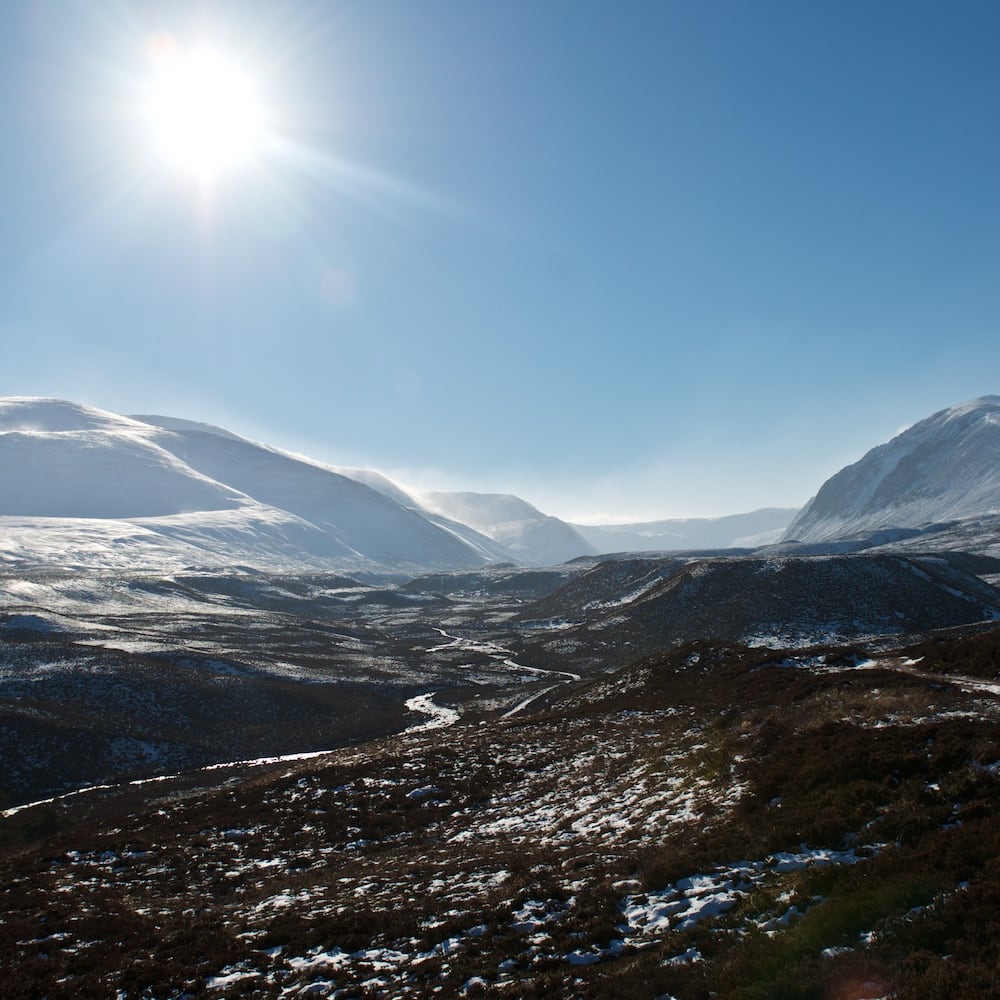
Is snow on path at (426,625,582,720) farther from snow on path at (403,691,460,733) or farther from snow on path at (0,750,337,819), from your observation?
snow on path at (0,750,337,819)

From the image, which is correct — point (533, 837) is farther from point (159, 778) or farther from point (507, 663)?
point (507, 663)

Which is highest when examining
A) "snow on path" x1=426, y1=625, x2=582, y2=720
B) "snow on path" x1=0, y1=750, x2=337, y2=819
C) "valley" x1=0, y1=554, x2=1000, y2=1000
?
"valley" x1=0, y1=554, x2=1000, y2=1000

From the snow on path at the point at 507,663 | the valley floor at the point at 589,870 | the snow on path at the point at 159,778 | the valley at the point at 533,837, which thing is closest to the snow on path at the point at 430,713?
the snow on path at the point at 507,663

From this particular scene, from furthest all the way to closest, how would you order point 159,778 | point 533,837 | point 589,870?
point 159,778 → point 533,837 → point 589,870

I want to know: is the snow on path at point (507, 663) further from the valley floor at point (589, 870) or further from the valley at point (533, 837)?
the valley floor at point (589, 870)

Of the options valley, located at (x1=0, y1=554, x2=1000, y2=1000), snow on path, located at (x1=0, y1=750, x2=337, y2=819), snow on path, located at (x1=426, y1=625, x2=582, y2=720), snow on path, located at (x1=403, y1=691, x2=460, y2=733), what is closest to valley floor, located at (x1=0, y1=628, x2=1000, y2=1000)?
valley, located at (x1=0, y1=554, x2=1000, y2=1000)

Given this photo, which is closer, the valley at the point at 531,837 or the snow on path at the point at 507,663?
the valley at the point at 531,837

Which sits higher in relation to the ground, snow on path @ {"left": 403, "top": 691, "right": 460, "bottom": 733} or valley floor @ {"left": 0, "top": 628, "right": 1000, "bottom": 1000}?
valley floor @ {"left": 0, "top": 628, "right": 1000, "bottom": 1000}

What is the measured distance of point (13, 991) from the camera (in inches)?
574

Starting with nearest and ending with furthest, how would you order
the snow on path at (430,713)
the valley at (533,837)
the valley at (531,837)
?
the valley at (531,837), the valley at (533,837), the snow on path at (430,713)

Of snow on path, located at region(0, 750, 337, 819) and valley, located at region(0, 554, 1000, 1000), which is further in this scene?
snow on path, located at region(0, 750, 337, 819)

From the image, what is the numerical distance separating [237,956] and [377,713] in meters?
52.4

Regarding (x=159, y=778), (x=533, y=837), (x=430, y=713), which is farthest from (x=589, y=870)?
(x=430, y=713)

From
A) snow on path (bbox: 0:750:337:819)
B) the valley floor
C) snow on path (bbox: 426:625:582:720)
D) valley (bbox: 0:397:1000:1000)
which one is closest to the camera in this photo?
the valley floor
